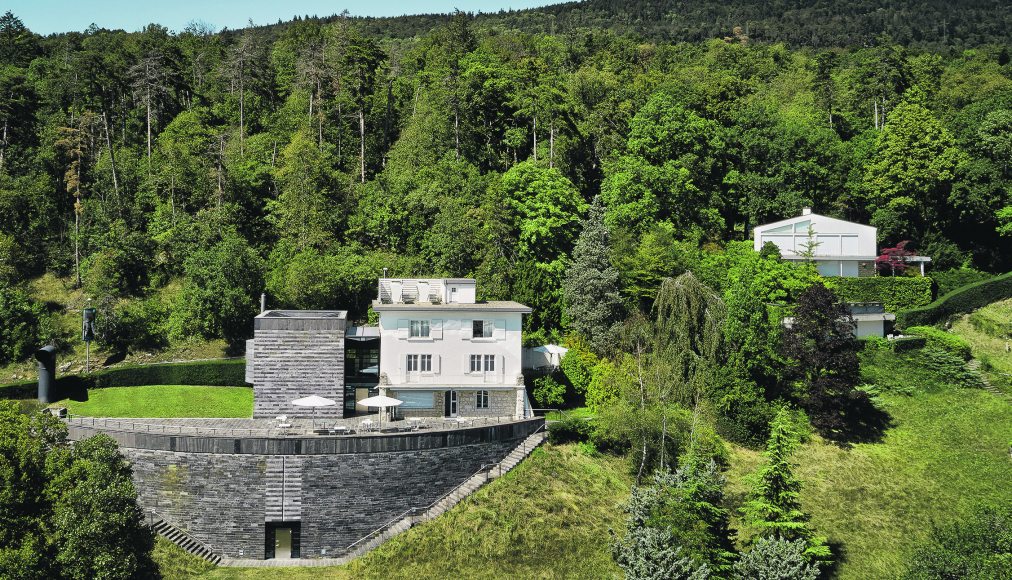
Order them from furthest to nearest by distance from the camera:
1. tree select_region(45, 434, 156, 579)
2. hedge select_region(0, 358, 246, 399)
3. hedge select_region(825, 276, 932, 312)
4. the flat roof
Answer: hedge select_region(825, 276, 932, 312) < hedge select_region(0, 358, 246, 399) < the flat roof < tree select_region(45, 434, 156, 579)

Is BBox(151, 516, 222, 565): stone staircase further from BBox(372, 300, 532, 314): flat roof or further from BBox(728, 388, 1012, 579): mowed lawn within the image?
BBox(728, 388, 1012, 579): mowed lawn

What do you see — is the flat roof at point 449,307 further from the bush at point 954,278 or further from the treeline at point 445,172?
the bush at point 954,278

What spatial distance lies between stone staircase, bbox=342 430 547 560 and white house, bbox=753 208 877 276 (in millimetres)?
26984

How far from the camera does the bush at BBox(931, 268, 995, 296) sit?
6291 cm

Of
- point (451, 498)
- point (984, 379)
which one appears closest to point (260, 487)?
point (451, 498)

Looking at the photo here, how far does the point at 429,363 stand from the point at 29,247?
137 ft

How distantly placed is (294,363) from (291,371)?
0.47 metres

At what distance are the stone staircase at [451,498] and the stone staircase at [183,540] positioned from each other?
6.39 m

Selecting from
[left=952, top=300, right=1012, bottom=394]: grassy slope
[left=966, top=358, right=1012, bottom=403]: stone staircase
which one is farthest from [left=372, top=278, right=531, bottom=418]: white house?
[left=952, top=300, right=1012, bottom=394]: grassy slope

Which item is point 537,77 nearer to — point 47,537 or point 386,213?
point 386,213

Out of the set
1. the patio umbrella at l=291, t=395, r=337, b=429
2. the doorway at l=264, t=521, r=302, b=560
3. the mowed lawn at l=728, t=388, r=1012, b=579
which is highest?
the patio umbrella at l=291, t=395, r=337, b=429

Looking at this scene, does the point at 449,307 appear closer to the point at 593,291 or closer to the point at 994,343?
the point at 593,291

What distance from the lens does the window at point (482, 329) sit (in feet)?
163

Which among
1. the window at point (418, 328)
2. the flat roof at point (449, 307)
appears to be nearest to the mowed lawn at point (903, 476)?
the flat roof at point (449, 307)
